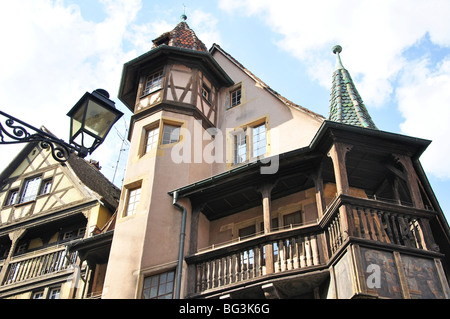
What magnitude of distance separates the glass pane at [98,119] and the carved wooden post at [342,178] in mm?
5750

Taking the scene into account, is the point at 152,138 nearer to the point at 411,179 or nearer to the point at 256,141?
the point at 256,141

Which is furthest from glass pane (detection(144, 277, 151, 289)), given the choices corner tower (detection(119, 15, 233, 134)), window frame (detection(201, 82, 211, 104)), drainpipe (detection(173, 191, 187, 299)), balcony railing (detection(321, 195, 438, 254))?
window frame (detection(201, 82, 211, 104))

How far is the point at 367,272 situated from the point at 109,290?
22.7ft

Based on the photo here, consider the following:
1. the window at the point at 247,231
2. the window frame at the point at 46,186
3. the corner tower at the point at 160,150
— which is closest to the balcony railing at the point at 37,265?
the window frame at the point at 46,186

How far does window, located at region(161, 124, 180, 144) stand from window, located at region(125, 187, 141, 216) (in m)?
1.79

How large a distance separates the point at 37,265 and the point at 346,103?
12491 millimetres

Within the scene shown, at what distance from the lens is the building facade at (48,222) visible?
18.1 meters

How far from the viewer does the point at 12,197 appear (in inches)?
910

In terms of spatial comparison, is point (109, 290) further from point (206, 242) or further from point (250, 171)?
point (250, 171)

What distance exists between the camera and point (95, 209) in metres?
19.5

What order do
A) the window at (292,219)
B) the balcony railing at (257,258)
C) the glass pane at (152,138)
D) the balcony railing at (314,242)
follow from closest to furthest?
the balcony railing at (314,242) < the balcony railing at (257,258) < the window at (292,219) < the glass pane at (152,138)

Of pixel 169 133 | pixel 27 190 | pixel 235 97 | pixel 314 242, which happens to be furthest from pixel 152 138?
pixel 27 190

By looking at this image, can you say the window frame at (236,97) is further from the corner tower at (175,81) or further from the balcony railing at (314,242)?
the balcony railing at (314,242)

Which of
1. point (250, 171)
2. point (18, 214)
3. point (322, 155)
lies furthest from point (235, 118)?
point (18, 214)
